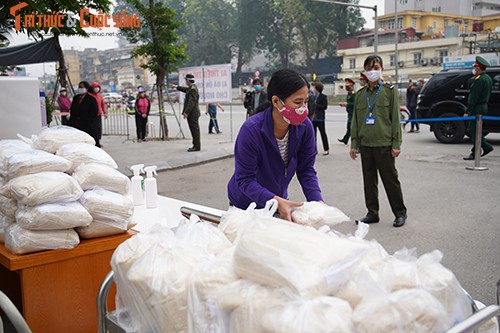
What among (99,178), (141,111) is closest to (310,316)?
(99,178)

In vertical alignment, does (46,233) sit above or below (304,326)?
below

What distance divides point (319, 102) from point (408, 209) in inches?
262

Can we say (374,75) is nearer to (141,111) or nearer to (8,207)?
(8,207)

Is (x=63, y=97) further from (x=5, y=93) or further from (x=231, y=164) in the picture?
(x=5, y=93)

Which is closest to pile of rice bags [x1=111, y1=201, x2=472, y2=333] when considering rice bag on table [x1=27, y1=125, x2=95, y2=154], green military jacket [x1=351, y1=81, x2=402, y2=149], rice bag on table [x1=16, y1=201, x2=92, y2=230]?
rice bag on table [x1=16, y1=201, x2=92, y2=230]

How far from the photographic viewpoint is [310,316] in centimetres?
114

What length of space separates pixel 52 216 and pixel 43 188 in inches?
6.2

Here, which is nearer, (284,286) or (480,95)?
(284,286)

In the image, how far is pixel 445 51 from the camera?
53.0 m

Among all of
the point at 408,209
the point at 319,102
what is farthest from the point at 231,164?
the point at 408,209

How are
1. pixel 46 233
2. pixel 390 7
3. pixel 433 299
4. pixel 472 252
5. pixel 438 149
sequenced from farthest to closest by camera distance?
1. pixel 390 7
2. pixel 438 149
3. pixel 472 252
4. pixel 46 233
5. pixel 433 299

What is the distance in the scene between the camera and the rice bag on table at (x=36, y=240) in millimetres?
2594

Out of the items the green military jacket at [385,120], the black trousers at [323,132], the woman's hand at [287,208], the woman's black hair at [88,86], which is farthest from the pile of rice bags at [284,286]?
the woman's black hair at [88,86]

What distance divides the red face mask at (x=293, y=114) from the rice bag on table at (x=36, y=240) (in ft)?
4.43
